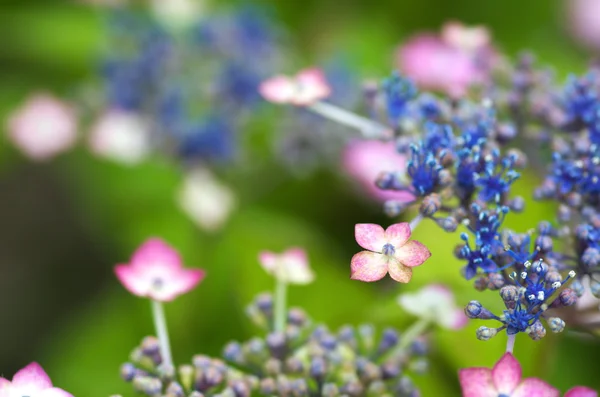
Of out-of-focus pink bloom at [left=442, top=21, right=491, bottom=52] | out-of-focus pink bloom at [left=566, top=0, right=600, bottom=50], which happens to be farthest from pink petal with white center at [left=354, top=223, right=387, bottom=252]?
out-of-focus pink bloom at [left=566, top=0, right=600, bottom=50]

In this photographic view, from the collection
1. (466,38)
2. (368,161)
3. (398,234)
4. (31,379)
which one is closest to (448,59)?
(368,161)

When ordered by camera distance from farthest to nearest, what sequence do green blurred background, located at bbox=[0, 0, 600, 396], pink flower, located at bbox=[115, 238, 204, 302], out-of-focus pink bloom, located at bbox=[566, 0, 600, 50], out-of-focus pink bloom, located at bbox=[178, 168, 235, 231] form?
out-of-focus pink bloom, located at bbox=[566, 0, 600, 50], out-of-focus pink bloom, located at bbox=[178, 168, 235, 231], green blurred background, located at bbox=[0, 0, 600, 396], pink flower, located at bbox=[115, 238, 204, 302]

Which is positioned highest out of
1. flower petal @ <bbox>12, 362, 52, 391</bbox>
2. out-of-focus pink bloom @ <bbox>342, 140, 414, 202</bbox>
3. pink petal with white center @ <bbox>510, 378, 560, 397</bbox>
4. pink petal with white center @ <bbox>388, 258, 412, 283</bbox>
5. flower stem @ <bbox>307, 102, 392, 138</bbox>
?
out-of-focus pink bloom @ <bbox>342, 140, 414, 202</bbox>

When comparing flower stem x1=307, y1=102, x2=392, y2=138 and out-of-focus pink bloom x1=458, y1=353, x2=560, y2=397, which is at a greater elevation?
flower stem x1=307, y1=102, x2=392, y2=138

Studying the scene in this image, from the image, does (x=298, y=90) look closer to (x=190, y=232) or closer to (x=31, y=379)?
(x=31, y=379)

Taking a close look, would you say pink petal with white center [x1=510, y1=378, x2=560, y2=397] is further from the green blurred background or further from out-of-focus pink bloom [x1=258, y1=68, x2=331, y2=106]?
out-of-focus pink bloom [x1=258, y1=68, x2=331, y2=106]

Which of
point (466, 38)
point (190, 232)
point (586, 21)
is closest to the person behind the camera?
point (466, 38)

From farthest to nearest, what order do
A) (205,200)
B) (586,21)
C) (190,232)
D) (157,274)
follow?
1. (586,21)
2. (190,232)
3. (205,200)
4. (157,274)

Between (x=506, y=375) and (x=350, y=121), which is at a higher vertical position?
(x=350, y=121)
